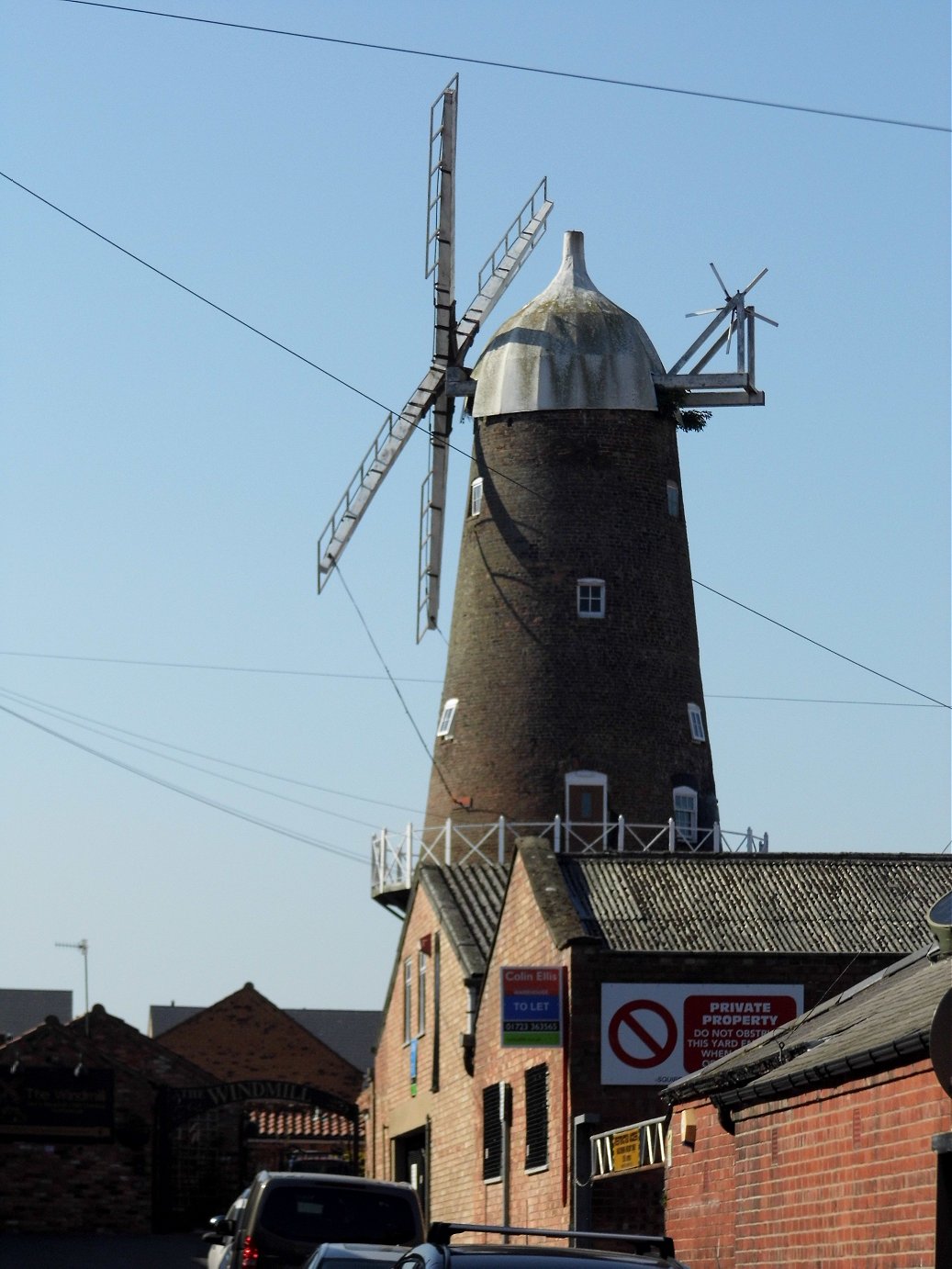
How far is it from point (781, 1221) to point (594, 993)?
36.6ft

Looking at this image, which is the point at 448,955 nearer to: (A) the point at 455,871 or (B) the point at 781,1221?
(A) the point at 455,871

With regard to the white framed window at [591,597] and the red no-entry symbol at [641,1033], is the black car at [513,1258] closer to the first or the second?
the red no-entry symbol at [641,1033]

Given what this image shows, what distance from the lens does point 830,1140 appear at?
13555mm

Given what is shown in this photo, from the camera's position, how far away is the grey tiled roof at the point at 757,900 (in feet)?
85.8

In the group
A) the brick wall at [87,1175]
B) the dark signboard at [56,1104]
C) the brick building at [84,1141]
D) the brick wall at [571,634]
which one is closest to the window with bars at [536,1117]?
the brick wall at [571,634]

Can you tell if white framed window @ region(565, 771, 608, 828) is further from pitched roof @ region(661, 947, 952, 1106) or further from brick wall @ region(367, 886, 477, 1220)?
pitched roof @ region(661, 947, 952, 1106)

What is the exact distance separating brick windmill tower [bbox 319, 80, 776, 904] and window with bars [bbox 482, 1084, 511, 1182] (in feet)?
26.9

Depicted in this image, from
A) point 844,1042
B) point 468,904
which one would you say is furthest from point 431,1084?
point 844,1042

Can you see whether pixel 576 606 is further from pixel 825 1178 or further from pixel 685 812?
pixel 825 1178

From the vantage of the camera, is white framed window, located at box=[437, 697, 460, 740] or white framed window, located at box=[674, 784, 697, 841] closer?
white framed window, located at box=[674, 784, 697, 841]

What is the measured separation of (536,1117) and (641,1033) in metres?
2.45

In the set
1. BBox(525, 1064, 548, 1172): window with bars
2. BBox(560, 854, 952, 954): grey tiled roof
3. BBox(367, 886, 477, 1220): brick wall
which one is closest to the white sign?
BBox(560, 854, 952, 954): grey tiled roof

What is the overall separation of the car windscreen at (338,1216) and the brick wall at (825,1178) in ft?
7.74

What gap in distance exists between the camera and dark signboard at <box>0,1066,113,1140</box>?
45344 mm
